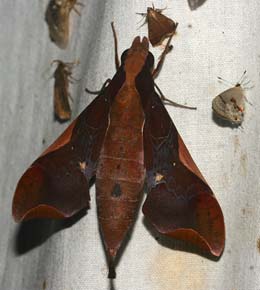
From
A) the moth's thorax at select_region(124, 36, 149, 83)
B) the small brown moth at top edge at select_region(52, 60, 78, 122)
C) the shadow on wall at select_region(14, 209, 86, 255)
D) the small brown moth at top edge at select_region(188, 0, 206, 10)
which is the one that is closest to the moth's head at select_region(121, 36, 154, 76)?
the moth's thorax at select_region(124, 36, 149, 83)

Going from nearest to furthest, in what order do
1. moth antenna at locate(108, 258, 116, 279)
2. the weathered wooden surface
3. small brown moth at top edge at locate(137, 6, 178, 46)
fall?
moth antenna at locate(108, 258, 116, 279) → the weathered wooden surface → small brown moth at top edge at locate(137, 6, 178, 46)

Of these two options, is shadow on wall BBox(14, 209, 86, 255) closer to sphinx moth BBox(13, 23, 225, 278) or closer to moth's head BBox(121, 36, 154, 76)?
sphinx moth BBox(13, 23, 225, 278)

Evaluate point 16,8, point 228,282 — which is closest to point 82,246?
point 228,282

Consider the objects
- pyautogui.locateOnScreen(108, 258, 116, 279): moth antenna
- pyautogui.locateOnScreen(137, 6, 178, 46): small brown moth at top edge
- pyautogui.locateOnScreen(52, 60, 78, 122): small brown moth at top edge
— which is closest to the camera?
pyautogui.locateOnScreen(108, 258, 116, 279): moth antenna

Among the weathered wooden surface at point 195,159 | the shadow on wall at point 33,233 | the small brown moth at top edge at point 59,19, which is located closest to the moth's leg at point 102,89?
the weathered wooden surface at point 195,159

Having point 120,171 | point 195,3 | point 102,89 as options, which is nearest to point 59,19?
point 102,89

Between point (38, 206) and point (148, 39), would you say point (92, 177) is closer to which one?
point (38, 206)

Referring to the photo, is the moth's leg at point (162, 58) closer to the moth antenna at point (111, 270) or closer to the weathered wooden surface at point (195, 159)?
the weathered wooden surface at point (195, 159)
